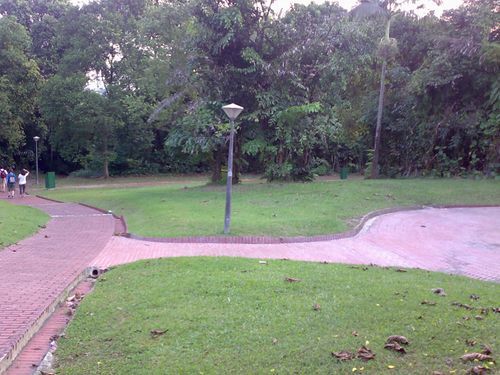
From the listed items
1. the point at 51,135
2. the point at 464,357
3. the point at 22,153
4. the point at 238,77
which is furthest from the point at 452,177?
the point at 22,153

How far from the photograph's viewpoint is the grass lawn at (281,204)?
1298 cm

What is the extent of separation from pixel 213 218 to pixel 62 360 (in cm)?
995

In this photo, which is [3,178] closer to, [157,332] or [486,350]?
[157,332]

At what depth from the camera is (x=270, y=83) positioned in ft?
75.4

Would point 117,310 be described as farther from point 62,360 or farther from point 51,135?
point 51,135

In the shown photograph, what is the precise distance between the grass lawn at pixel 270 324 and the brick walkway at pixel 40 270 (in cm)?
48

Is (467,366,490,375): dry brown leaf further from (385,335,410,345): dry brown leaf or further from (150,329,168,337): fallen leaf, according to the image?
(150,329,168,337): fallen leaf

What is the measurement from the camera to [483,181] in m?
23.6

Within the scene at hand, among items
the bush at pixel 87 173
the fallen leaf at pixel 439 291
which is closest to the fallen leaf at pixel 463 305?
the fallen leaf at pixel 439 291

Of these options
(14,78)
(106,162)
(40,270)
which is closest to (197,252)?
(40,270)

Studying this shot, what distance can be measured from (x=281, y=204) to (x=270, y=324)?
12743 millimetres

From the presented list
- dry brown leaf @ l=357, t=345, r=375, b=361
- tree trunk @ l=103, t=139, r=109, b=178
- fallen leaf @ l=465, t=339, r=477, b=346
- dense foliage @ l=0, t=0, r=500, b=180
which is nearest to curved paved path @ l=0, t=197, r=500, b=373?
dry brown leaf @ l=357, t=345, r=375, b=361

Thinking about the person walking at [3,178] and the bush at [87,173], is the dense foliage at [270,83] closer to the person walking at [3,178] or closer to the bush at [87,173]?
the bush at [87,173]

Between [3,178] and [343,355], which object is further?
[3,178]
